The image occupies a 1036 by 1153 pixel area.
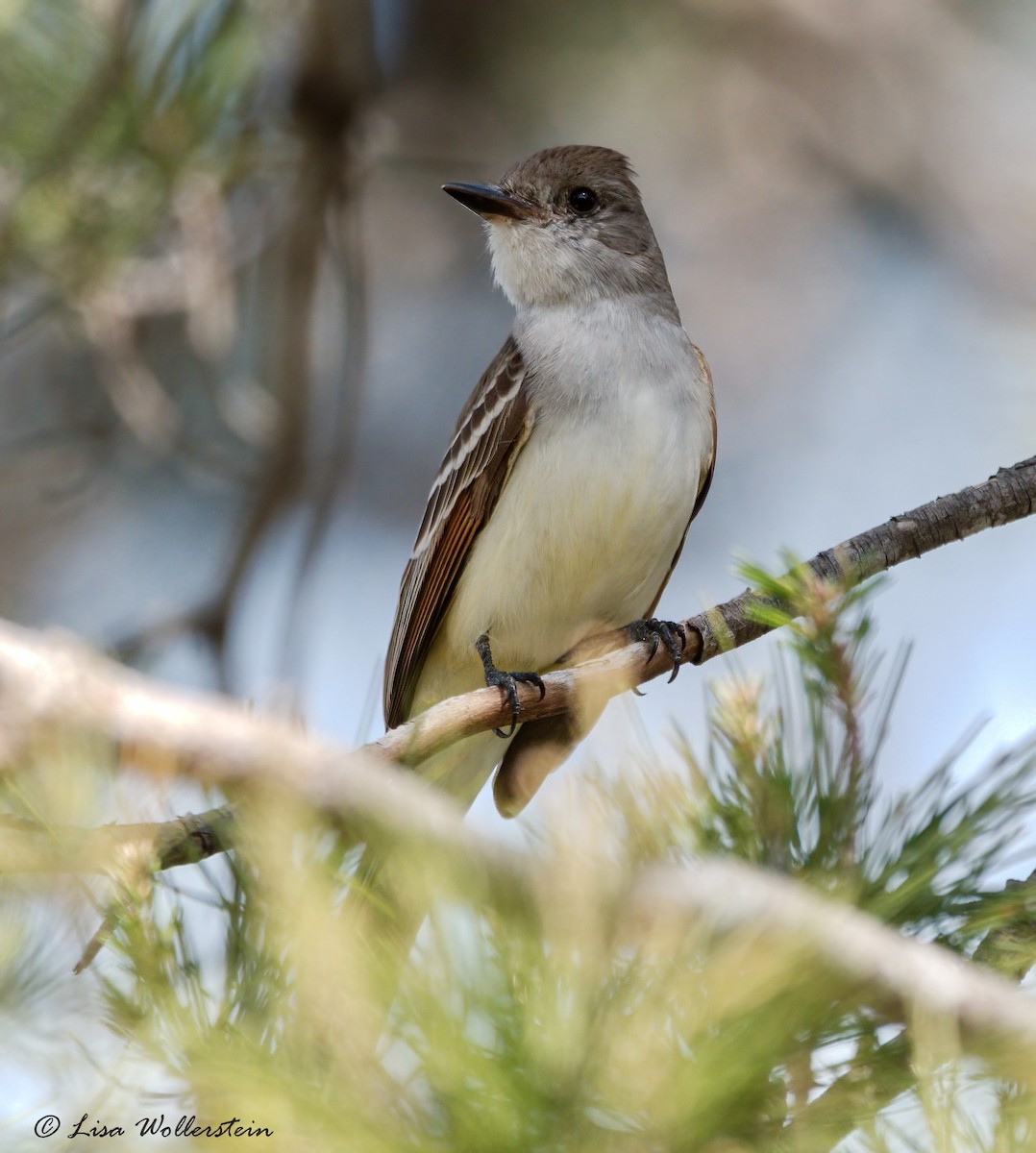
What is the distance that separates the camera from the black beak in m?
3.83

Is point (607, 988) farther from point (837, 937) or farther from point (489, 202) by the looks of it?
point (489, 202)

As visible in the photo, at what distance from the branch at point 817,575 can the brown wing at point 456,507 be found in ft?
2.73

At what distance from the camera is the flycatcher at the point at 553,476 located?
10.8 feet

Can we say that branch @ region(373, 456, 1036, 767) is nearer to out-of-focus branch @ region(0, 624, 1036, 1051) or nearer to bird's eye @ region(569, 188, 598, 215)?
out-of-focus branch @ region(0, 624, 1036, 1051)

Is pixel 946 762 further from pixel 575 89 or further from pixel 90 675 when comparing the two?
pixel 575 89

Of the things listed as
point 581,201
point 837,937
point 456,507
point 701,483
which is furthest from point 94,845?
point 581,201

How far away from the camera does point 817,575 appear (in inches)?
85.1

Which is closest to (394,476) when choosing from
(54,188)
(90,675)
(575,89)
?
(575,89)

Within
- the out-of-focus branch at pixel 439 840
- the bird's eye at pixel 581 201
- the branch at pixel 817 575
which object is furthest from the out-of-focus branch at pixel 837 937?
the bird's eye at pixel 581 201

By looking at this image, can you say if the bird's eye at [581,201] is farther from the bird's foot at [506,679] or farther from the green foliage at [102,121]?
the bird's foot at [506,679]

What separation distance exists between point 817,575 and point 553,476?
1244 mm

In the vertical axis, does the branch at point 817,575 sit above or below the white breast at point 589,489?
below

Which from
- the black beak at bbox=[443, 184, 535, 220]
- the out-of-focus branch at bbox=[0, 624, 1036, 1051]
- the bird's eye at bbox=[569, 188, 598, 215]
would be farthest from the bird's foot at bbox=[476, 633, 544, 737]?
the bird's eye at bbox=[569, 188, 598, 215]

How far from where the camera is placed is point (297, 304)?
493 cm
